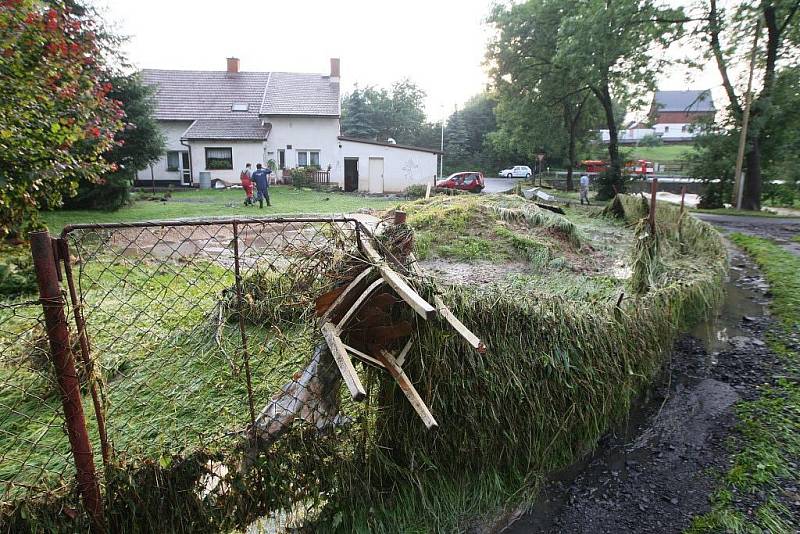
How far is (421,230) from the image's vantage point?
8.43 metres

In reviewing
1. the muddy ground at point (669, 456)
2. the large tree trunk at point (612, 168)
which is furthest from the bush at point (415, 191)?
the muddy ground at point (669, 456)

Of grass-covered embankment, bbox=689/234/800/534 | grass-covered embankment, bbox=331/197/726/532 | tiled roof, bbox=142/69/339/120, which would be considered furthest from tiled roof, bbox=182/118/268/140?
grass-covered embankment, bbox=689/234/800/534

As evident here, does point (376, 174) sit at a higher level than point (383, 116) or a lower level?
lower

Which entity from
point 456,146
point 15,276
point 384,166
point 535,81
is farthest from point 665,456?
point 456,146

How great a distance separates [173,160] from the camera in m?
23.4

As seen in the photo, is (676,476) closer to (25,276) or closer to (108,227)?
(108,227)

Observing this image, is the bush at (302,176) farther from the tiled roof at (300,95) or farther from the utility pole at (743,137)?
the utility pole at (743,137)

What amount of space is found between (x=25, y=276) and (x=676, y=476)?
21.6 ft

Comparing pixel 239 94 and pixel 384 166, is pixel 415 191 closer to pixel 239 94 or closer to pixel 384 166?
pixel 384 166

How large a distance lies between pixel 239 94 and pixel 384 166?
9066 millimetres

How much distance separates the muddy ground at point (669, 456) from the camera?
10.0 ft

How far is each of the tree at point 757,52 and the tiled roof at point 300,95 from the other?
15.8m

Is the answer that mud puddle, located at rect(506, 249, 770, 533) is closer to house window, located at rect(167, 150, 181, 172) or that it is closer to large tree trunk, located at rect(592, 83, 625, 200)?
large tree trunk, located at rect(592, 83, 625, 200)

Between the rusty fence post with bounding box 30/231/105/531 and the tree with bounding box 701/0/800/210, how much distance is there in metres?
19.9
